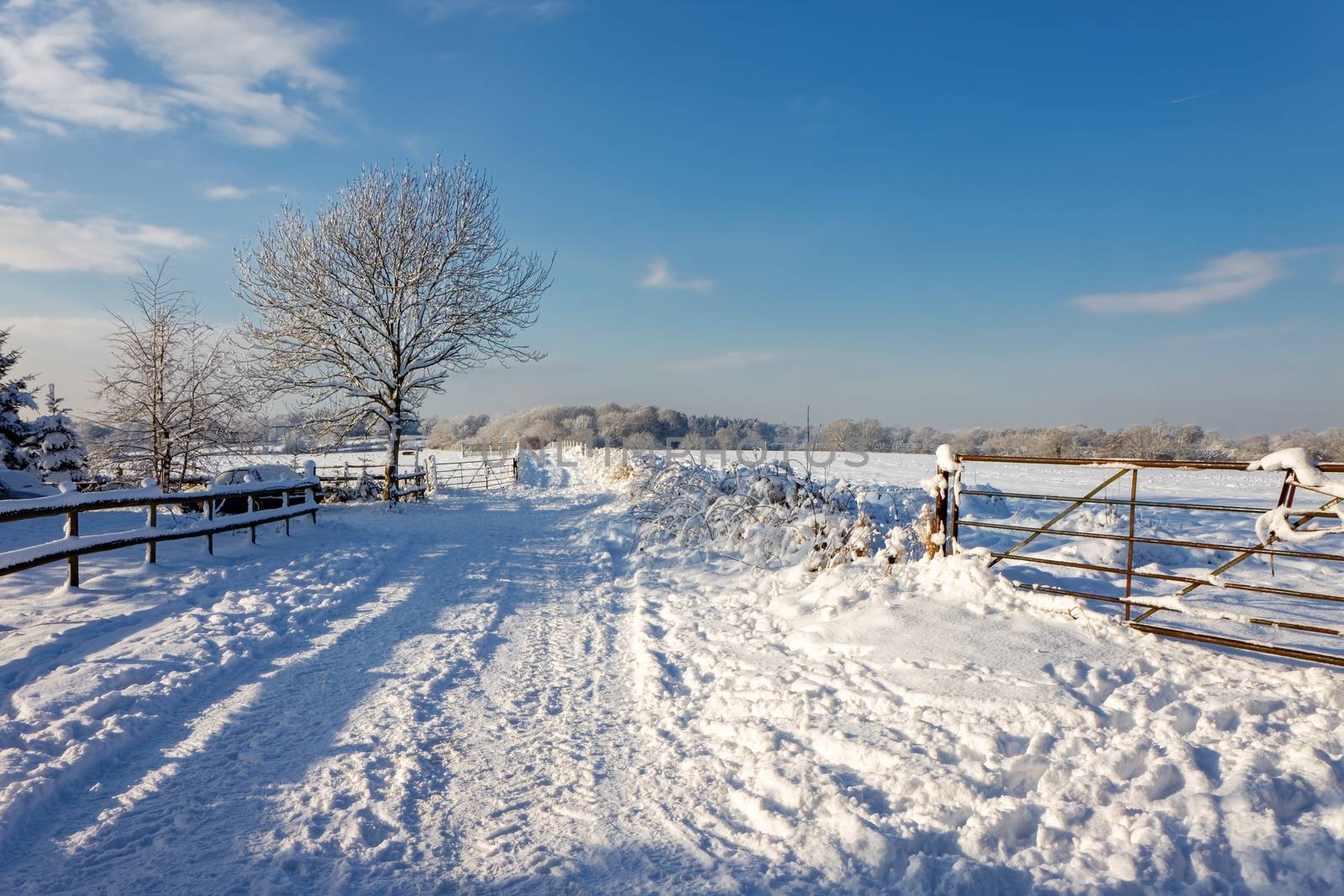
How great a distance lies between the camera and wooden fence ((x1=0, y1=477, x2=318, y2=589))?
21.5 ft

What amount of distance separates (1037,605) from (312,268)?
19660 mm

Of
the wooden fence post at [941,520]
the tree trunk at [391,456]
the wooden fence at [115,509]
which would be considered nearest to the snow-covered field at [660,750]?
the wooden fence post at [941,520]

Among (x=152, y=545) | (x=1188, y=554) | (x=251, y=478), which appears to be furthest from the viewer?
(x=251, y=478)

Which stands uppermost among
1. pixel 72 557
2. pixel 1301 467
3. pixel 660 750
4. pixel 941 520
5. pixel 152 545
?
pixel 1301 467

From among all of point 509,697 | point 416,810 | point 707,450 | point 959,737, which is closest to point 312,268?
point 707,450

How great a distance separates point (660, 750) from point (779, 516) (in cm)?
644

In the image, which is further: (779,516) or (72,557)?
(779,516)

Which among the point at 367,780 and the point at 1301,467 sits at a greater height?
the point at 1301,467

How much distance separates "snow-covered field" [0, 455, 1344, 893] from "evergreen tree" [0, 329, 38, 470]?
34.9ft

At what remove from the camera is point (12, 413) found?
14.8m

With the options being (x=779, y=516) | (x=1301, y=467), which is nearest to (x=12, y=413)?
(x=779, y=516)

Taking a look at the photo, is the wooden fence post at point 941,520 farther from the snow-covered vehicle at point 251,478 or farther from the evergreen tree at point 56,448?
the evergreen tree at point 56,448

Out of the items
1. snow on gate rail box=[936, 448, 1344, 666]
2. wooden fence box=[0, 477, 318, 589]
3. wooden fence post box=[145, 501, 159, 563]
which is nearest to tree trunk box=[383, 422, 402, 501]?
wooden fence box=[0, 477, 318, 589]

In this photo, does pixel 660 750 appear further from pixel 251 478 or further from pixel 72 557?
pixel 251 478
